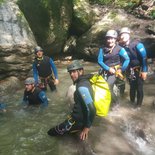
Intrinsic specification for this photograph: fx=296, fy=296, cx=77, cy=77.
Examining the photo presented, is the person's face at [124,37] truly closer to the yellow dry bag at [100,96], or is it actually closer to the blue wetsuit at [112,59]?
the blue wetsuit at [112,59]

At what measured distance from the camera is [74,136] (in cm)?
657

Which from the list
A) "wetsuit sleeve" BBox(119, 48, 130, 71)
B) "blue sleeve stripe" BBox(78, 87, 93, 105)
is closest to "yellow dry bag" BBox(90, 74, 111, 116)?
"blue sleeve stripe" BBox(78, 87, 93, 105)

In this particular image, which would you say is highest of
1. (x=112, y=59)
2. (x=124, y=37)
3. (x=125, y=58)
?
(x=124, y=37)

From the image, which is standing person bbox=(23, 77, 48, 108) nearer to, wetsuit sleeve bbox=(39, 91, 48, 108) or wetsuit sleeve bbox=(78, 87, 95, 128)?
wetsuit sleeve bbox=(39, 91, 48, 108)

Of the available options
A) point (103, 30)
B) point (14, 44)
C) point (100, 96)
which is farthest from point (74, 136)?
point (103, 30)

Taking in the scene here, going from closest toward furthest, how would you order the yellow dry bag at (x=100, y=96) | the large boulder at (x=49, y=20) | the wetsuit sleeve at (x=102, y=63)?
1. the yellow dry bag at (x=100, y=96)
2. the wetsuit sleeve at (x=102, y=63)
3. the large boulder at (x=49, y=20)

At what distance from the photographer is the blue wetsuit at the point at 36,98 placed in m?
9.09

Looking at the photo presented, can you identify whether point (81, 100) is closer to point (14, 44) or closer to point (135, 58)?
point (135, 58)

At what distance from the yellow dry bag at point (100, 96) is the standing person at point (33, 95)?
3502mm

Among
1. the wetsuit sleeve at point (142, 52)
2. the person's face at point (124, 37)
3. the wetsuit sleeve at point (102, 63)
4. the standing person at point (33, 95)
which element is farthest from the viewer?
the standing person at point (33, 95)

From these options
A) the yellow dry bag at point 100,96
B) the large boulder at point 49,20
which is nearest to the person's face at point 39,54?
the yellow dry bag at point 100,96

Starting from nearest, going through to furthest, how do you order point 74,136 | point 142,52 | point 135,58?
point 74,136, point 142,52, point 135,58

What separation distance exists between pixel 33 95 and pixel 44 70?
5.70 ft

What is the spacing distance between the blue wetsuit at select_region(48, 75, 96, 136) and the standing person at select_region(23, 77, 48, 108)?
308cm
